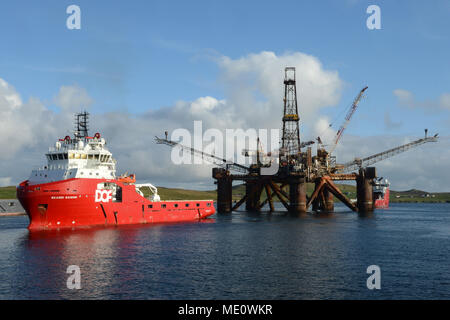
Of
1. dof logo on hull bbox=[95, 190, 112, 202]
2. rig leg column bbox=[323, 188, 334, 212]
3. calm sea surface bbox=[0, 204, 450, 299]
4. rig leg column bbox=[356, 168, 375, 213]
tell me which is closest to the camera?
calm sea surface bbox=[0, 204, 450, 299]

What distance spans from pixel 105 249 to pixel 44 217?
58.7 feet

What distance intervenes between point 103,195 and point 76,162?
6861mm

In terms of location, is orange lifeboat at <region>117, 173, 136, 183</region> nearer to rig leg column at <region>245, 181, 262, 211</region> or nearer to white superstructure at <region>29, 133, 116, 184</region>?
white superstructure at <region>29, 133, 116, 184</region>

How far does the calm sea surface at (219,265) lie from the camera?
26781 millimetres

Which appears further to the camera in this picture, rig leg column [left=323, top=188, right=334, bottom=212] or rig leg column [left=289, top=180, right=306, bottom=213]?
rig leg column [left=323, top=188, right=334, bottom=212]

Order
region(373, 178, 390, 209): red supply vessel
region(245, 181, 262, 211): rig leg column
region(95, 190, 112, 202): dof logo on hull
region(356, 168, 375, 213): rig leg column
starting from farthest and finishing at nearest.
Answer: region(373, 178, 390, 209): red supply vessel → region(245, 181, 262, 211): rig leg column → region(356, 168, 375, 213): rig leg column → region(95, 190, 112, 202): dof logo on hull

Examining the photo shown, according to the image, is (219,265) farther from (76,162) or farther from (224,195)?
(224,195)

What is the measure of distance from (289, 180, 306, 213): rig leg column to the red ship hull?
4331 centimetres

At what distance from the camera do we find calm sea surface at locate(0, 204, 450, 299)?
26.8 meters

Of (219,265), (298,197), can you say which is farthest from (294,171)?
(219,265)

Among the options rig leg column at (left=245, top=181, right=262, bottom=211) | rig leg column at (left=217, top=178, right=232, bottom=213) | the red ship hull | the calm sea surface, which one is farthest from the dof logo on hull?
rig leg column at (left=245, top=181, right=262, bottom=211)

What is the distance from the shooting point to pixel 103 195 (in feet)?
191

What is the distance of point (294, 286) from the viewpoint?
2820 cm

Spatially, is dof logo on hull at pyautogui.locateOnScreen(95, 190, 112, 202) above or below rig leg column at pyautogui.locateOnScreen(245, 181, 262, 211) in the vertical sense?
above
